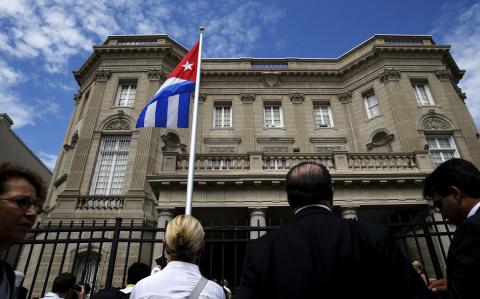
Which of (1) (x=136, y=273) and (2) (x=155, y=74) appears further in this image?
(2) (x=155, y=74)

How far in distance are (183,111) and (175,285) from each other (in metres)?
6.71

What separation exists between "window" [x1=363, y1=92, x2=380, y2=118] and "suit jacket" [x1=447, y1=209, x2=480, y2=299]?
18.7m

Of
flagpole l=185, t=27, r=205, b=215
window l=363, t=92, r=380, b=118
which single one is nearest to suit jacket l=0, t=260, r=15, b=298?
flagpole l=185, t=27, r=205, b=215

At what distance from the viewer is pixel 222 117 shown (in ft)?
65.9

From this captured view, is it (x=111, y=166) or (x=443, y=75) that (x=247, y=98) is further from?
(x=443, y=75)

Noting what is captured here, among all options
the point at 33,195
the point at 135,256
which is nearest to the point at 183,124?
the point at 33,195

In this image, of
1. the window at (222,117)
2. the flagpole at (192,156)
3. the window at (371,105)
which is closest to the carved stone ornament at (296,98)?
the window at (371,105)

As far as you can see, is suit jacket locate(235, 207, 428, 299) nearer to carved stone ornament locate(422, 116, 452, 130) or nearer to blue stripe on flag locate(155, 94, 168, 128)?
blue stripe on flag locate(155, 94, 168, 128)

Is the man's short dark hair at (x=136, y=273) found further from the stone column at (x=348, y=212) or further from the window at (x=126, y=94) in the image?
the window at (x=126, y=94)

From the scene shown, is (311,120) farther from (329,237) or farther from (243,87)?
(329,237)

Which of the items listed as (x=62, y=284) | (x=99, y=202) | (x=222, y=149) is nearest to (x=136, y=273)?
(x=62, y=284)

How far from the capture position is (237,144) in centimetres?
1848

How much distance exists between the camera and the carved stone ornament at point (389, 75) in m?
19.0

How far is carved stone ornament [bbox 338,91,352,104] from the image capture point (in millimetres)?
20441
